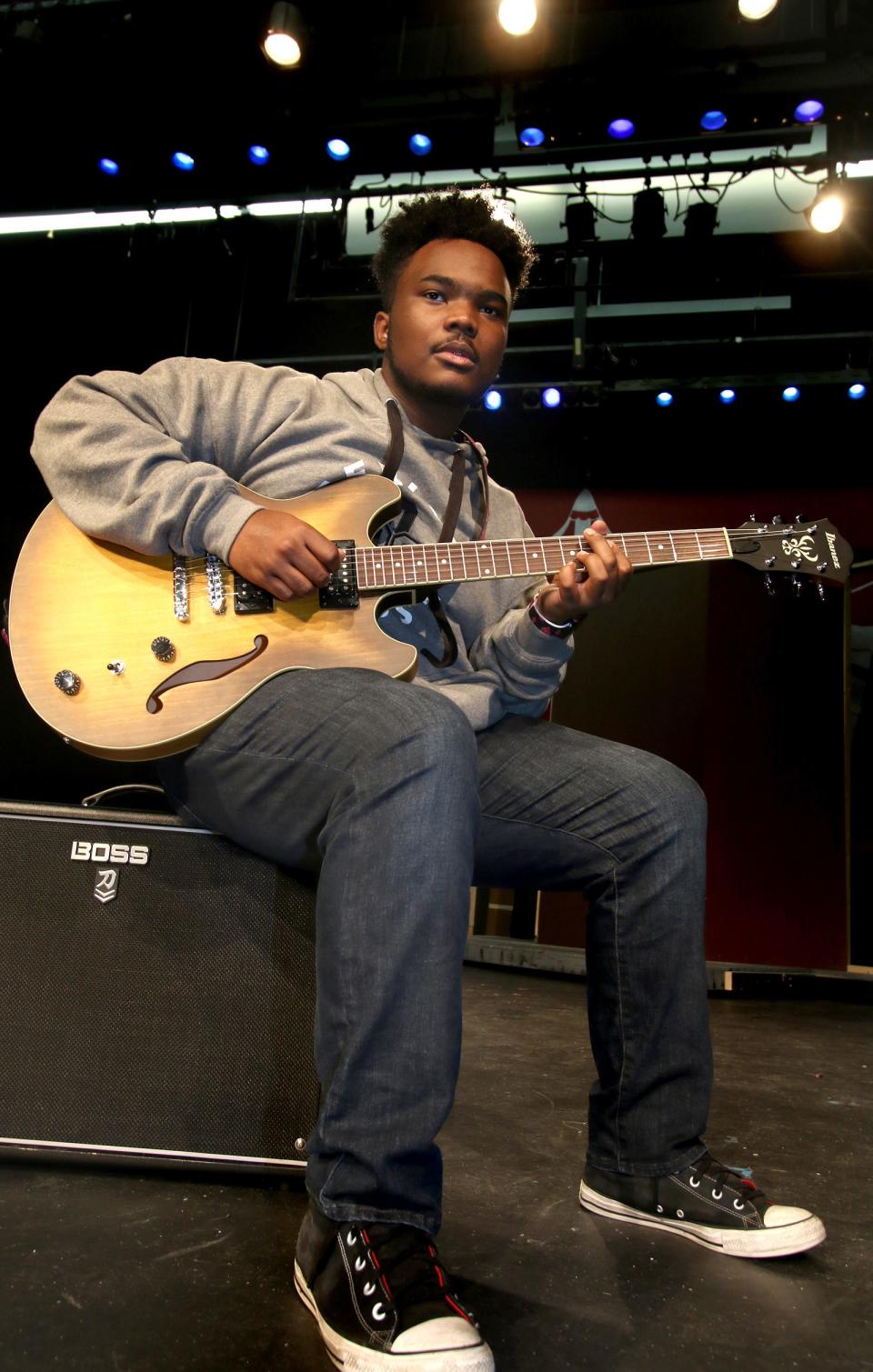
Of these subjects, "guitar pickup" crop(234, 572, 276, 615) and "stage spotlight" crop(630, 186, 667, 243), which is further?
"stage spotlight" crop(630, 186, 667, 243)

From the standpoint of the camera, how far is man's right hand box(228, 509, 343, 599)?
A: 159cm

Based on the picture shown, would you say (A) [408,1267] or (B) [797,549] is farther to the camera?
(B) [797,549]

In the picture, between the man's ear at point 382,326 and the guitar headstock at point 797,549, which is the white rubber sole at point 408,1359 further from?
the man's ear at point 382,326

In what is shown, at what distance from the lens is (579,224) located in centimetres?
585

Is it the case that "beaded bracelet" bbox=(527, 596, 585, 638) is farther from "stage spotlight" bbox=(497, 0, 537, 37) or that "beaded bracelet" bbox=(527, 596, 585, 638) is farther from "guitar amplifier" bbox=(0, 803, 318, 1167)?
"stage spotlight" bbox=(497, 0, 537, 37)

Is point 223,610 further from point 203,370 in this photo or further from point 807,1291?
point 807,1291

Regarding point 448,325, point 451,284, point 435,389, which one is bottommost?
point 435,389

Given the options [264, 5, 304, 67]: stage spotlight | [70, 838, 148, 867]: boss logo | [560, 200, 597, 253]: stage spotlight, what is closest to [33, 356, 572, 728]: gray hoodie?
[70, 838, 148, 867]: boss logo

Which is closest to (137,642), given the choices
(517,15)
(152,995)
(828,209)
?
(152,995)

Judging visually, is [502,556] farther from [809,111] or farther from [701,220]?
[701,220]

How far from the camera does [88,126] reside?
5246mm

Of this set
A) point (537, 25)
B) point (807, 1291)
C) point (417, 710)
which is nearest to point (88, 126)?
point (537, 25)

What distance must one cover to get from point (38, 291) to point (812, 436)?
5623 mm

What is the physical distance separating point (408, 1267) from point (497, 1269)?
0.24 m
